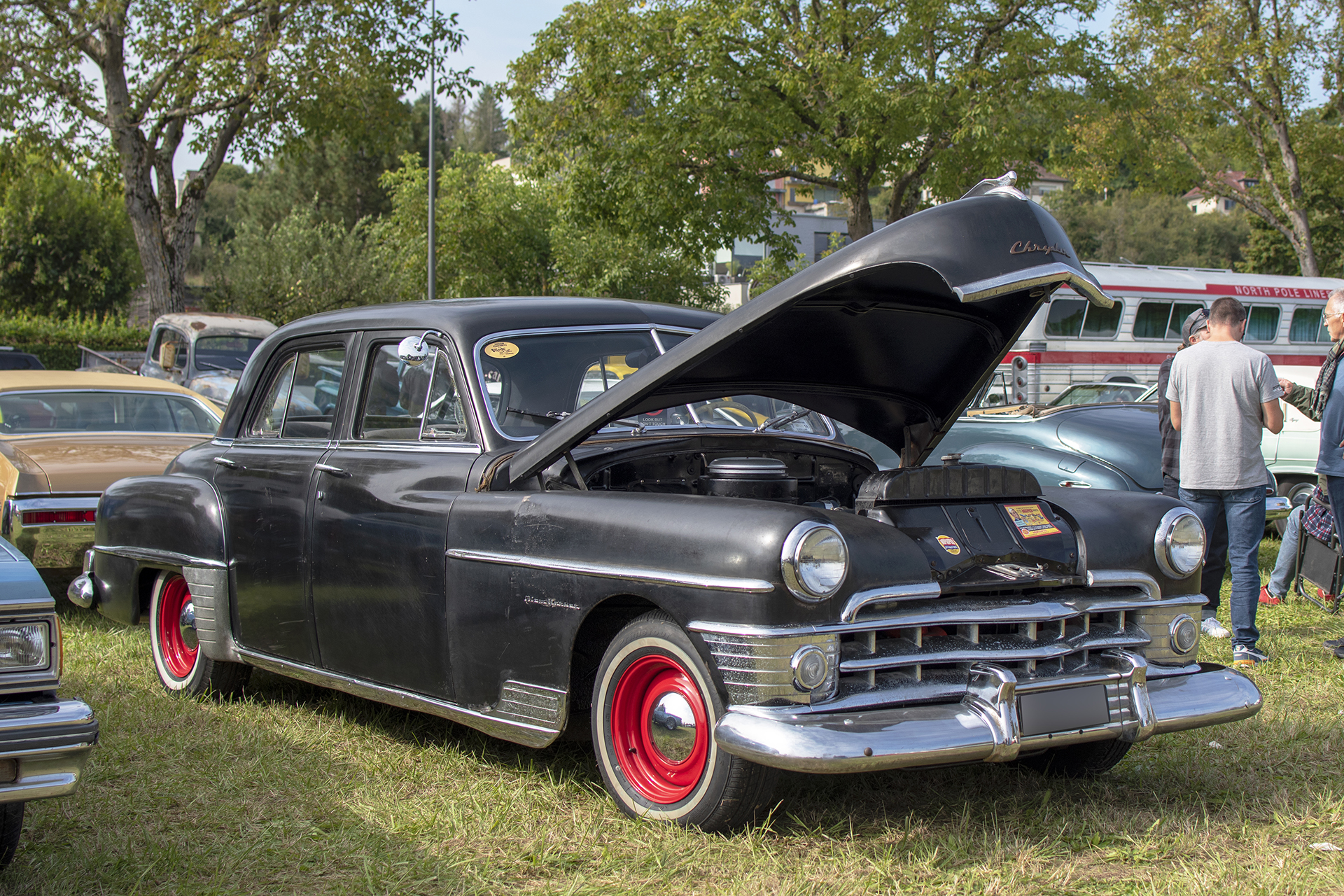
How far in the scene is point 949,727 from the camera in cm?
301

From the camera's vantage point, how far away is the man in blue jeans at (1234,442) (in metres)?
5.50

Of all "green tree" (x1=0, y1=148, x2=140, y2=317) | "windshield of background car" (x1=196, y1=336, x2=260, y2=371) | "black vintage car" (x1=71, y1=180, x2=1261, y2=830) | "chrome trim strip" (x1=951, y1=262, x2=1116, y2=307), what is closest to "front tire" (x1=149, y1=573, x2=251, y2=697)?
"black vintage car" (x1=71, y1=180, x2=1261, y2=830)

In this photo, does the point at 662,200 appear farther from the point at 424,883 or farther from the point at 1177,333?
the point at 424,883

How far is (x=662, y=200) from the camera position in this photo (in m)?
18.8

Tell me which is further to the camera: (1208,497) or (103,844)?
(1208,497)

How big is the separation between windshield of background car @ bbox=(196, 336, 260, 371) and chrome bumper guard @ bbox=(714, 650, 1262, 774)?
15890 mm

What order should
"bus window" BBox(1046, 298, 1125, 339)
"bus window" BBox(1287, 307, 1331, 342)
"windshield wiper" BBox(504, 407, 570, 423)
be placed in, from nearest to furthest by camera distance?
"windshield wiper" BBox(504, 407, 570, 423)
"bus window" BBox(1046, 298, 1125, 339)
"bus window" BBox(1287, 307, 1331, 342)

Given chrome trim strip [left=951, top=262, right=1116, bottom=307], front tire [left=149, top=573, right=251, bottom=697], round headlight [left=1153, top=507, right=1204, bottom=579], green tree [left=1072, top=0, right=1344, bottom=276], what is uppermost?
green tree [left=1072, top=0, right=1344, bottom=276]

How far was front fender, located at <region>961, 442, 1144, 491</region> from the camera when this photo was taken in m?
7.39

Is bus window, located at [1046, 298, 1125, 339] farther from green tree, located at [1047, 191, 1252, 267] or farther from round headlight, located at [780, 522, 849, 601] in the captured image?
green tree, located at [1047, 191, 1252, 267]

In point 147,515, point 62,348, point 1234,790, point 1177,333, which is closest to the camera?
point 1234,790

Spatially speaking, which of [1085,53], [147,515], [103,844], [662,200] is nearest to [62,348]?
[662,200]

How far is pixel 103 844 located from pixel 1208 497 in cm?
488

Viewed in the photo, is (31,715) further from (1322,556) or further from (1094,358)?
(1094,358)
